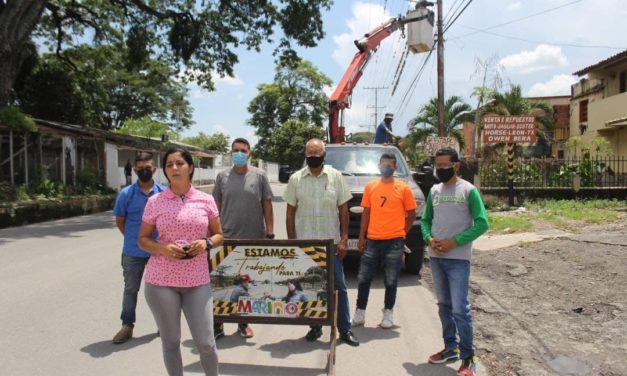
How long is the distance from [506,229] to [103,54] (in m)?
23.5

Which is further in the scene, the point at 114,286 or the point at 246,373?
the point at 114,286

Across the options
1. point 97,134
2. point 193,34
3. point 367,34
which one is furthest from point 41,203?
point 367,34

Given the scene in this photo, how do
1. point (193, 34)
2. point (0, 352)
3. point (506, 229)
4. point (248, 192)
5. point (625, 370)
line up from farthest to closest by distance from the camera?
point (193, 34) → point (506, 229) → point (248, 192) → point (0, 352) → point (625, 370)

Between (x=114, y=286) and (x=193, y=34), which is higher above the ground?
(x=193, y=34)

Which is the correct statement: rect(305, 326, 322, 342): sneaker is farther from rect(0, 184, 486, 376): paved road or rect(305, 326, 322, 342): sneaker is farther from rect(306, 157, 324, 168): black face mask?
rect(306, 157, 324, 168): black face mask

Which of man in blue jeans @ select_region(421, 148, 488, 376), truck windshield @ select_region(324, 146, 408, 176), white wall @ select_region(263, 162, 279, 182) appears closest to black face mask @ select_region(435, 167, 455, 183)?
man in blue jeans @ select_region(421, 148, 488, 376)

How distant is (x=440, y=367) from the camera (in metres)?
4.46

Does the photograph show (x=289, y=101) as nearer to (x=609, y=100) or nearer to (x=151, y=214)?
(x=609, y=100)

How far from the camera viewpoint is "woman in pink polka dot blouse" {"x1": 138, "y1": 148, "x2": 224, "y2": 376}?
3355 millimetres

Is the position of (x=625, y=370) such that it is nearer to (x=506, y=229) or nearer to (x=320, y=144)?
(x=320, y=144)

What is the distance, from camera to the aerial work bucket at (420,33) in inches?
698

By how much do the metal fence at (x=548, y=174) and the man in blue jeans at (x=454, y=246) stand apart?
15.1m

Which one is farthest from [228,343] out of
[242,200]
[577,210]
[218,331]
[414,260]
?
[577,210]

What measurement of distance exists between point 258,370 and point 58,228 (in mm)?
12341
